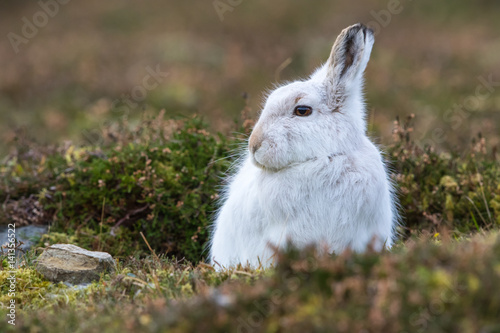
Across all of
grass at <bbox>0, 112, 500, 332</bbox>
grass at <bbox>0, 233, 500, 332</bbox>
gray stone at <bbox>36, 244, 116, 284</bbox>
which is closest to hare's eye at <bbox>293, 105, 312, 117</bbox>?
grass at <bbox>0, 112, 500, 332</bbox>

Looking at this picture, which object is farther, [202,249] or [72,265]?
[202,249]

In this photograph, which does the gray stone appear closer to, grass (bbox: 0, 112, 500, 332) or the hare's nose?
grass (bbox: 0, 112, 500, 332)

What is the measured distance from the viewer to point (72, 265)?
5.35 meters

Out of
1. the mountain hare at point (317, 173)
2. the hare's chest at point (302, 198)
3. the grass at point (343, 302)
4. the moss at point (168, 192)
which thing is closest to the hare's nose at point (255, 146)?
the mountain hare at point (317, 173)

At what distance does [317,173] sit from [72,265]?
2380mm

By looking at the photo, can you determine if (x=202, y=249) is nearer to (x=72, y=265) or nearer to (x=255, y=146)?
(x=72, y=265)

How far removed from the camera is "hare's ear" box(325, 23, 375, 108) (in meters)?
5.11

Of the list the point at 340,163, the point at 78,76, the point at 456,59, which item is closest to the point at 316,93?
the point at 340,163

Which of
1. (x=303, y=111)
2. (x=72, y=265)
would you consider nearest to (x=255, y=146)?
(x=303, y=111)

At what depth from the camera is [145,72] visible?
20500 mm

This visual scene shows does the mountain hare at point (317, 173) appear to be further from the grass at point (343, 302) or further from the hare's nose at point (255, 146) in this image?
the grass at point (343, 302)

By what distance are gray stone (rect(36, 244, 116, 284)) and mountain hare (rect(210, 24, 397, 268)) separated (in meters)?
1.21

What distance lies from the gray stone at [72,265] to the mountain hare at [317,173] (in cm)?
121

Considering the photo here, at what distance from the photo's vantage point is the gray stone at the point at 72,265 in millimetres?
5262
